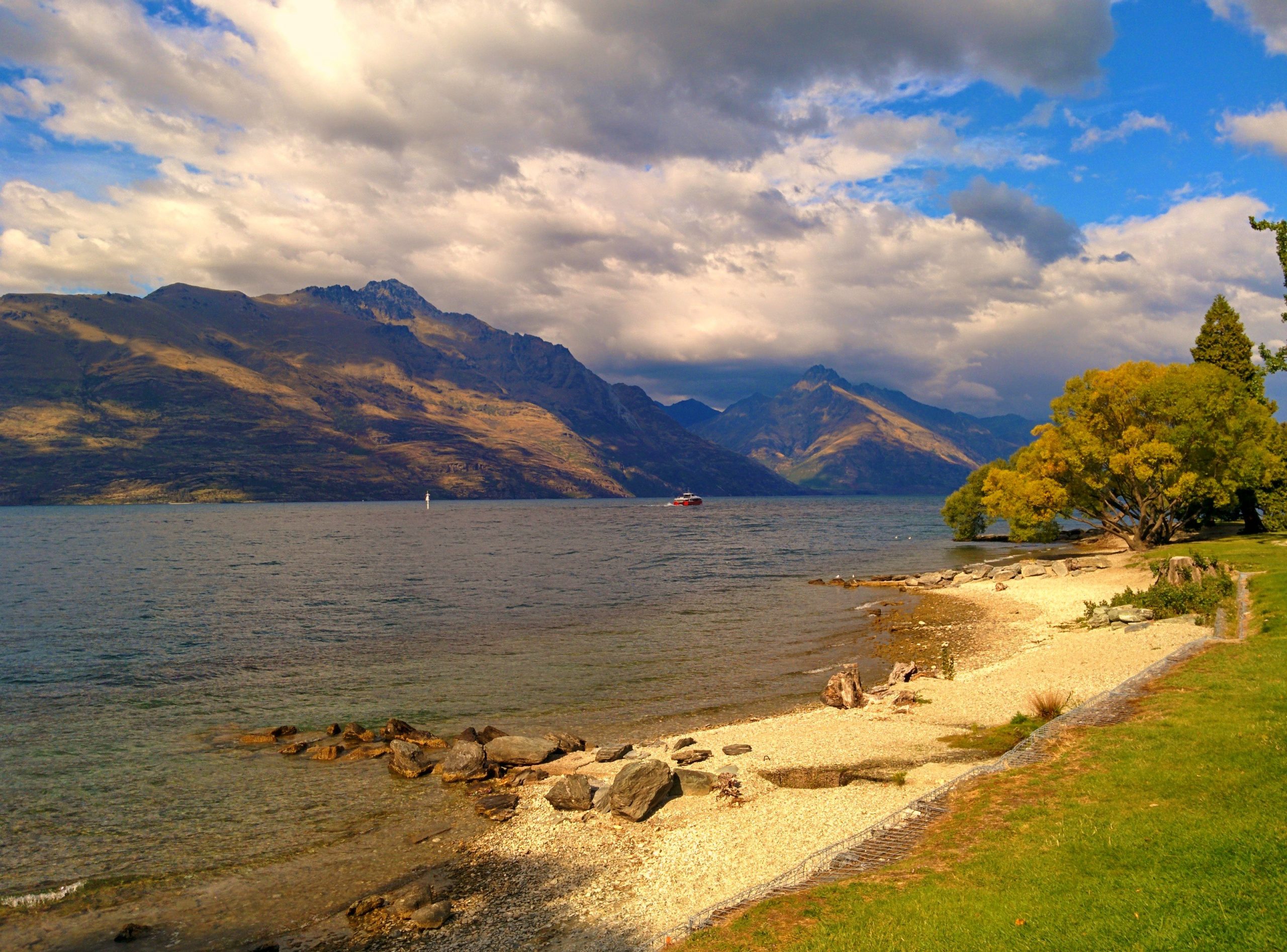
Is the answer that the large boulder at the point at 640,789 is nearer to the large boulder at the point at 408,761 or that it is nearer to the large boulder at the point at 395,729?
the large boulder at the point at 408,761

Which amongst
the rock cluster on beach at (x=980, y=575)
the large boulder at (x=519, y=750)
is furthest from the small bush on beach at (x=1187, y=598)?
the large boulder at (x=519, y=750)

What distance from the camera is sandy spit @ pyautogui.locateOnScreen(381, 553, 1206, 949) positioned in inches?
575

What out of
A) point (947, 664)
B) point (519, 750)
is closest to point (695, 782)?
point (519, 750)

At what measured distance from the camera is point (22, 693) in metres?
34.8

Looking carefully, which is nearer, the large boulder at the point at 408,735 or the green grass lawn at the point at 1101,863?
the green grass lawn at the point at 1101,863

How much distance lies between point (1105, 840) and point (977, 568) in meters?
71.6

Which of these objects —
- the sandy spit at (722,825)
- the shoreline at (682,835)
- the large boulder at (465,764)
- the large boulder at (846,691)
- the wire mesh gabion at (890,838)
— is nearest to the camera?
the wire mesh gabion at (890,838)

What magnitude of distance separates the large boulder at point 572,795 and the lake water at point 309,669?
4.23 meters

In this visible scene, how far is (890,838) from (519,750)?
49.3ft

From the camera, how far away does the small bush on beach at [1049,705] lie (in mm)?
21906

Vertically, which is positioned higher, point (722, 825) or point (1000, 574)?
point (722, 825)

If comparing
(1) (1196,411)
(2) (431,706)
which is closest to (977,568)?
(1) (1196,411)

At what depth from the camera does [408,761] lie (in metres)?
24.8

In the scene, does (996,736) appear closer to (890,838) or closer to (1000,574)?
(890,838)
